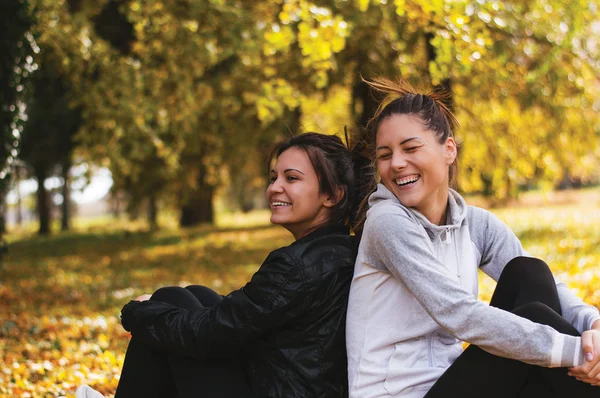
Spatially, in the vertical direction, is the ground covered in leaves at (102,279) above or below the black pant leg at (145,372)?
below

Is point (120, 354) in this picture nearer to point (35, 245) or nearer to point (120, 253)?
point (120, 253)

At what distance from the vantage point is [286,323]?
247cm

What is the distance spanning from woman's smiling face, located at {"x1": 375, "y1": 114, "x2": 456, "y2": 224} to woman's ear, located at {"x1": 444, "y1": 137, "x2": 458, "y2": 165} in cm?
6

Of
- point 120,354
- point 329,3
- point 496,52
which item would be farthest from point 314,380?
point 496,52

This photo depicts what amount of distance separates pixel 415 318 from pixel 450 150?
27.3 inches

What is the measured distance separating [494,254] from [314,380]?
968 millimetres

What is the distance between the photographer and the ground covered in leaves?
4531 millimetres

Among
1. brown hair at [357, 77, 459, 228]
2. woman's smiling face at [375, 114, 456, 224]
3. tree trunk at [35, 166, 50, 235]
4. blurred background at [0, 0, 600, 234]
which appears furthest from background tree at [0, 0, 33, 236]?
tree trunk at [35, 166, 50, 235]

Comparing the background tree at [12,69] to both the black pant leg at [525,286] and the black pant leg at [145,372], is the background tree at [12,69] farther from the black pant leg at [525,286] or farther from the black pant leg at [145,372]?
the black pant leg at [525,286]

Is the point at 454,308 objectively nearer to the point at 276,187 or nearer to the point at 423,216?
the point at 423,216

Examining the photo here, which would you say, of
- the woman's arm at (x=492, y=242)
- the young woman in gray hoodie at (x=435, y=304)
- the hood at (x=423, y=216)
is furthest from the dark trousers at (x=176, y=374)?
the woman's arm at (x=492, y=242)

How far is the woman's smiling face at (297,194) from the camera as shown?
2709 mm

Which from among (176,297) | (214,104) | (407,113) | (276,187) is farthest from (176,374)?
(214,104)

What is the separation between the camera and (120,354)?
486cm
